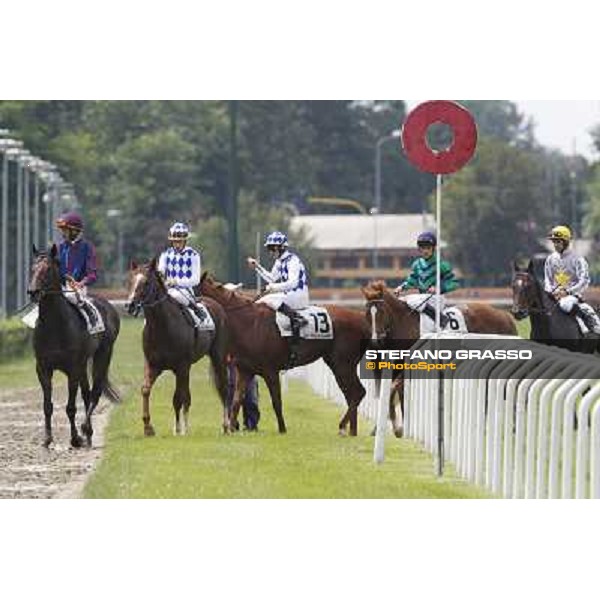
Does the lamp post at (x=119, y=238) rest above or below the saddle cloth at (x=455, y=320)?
above

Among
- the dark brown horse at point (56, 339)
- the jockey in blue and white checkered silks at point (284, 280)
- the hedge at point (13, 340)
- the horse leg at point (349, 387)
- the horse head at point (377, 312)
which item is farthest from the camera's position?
→ the hedge at point (13, 340)

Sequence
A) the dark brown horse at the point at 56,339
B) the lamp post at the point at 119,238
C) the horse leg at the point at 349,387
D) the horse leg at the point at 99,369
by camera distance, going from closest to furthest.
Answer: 1. the dark brown horse at the point at 56,339
2. the horse leg at the point at 349,387
3. the horse leg at the point at 99,369
4. the lamp post at the point at 119,238

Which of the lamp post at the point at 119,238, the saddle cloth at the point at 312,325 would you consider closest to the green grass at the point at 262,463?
the saddle cloth at the point at 312,325

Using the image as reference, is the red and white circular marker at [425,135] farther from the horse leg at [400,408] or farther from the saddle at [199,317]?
the saddle at [199,317]

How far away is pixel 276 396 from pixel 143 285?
2.09m

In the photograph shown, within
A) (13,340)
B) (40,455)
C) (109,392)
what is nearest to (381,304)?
(109,392)

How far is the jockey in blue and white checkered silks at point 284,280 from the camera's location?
68.5ft

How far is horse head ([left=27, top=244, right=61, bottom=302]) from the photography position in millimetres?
18906

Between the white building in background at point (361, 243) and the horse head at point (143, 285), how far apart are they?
71.9 meters

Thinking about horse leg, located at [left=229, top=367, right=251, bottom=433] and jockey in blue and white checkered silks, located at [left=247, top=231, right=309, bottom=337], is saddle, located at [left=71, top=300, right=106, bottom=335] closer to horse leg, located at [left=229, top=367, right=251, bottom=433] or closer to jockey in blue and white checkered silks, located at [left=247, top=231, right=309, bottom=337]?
horse leg, located at [left=229, top=367, right=251, bottom=433]

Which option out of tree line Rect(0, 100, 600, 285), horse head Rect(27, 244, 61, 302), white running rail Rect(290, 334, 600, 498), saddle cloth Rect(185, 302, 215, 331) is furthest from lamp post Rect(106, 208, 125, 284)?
white running rail Rect(290, 334, 600, 498)

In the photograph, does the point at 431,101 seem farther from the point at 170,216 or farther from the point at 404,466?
the point at 170,216

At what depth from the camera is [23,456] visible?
18984 mm

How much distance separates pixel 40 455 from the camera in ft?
62.6
